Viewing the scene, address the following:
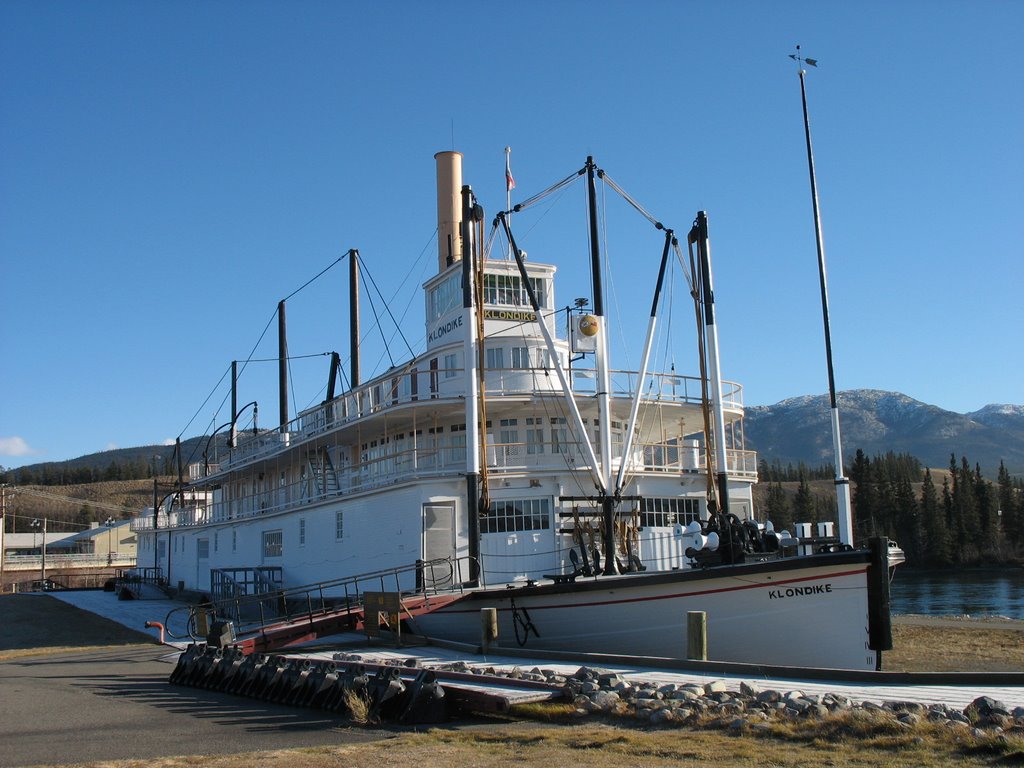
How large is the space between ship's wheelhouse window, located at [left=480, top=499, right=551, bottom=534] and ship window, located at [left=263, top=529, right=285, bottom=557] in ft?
34.4

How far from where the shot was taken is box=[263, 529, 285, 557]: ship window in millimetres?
30094

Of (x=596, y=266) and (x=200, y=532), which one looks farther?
(x=200, y=532)

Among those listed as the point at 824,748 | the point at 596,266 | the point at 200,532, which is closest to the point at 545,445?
the point at 596,266

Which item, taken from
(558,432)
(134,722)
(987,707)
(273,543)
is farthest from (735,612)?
(273,543)

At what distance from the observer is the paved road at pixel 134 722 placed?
1013 centimetres

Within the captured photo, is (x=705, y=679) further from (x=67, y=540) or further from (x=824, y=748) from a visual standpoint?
(x=67, y=540)

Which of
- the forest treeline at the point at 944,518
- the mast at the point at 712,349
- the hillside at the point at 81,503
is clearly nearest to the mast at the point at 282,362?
the mast at the point at 712,349

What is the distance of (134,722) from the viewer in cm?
1198

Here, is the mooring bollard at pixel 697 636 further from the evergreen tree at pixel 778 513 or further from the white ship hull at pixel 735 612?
the evergreen tree at pixel 778 513

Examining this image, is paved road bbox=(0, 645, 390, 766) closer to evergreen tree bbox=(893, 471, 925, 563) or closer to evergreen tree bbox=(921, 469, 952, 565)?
evergreen tree bbox=(921, 469, 952, 565)

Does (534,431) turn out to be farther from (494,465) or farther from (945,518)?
(945,518)

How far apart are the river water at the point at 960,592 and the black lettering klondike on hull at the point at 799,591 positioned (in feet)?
84.0

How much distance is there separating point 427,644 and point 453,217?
16043mm

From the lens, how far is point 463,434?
2492 centimetres
